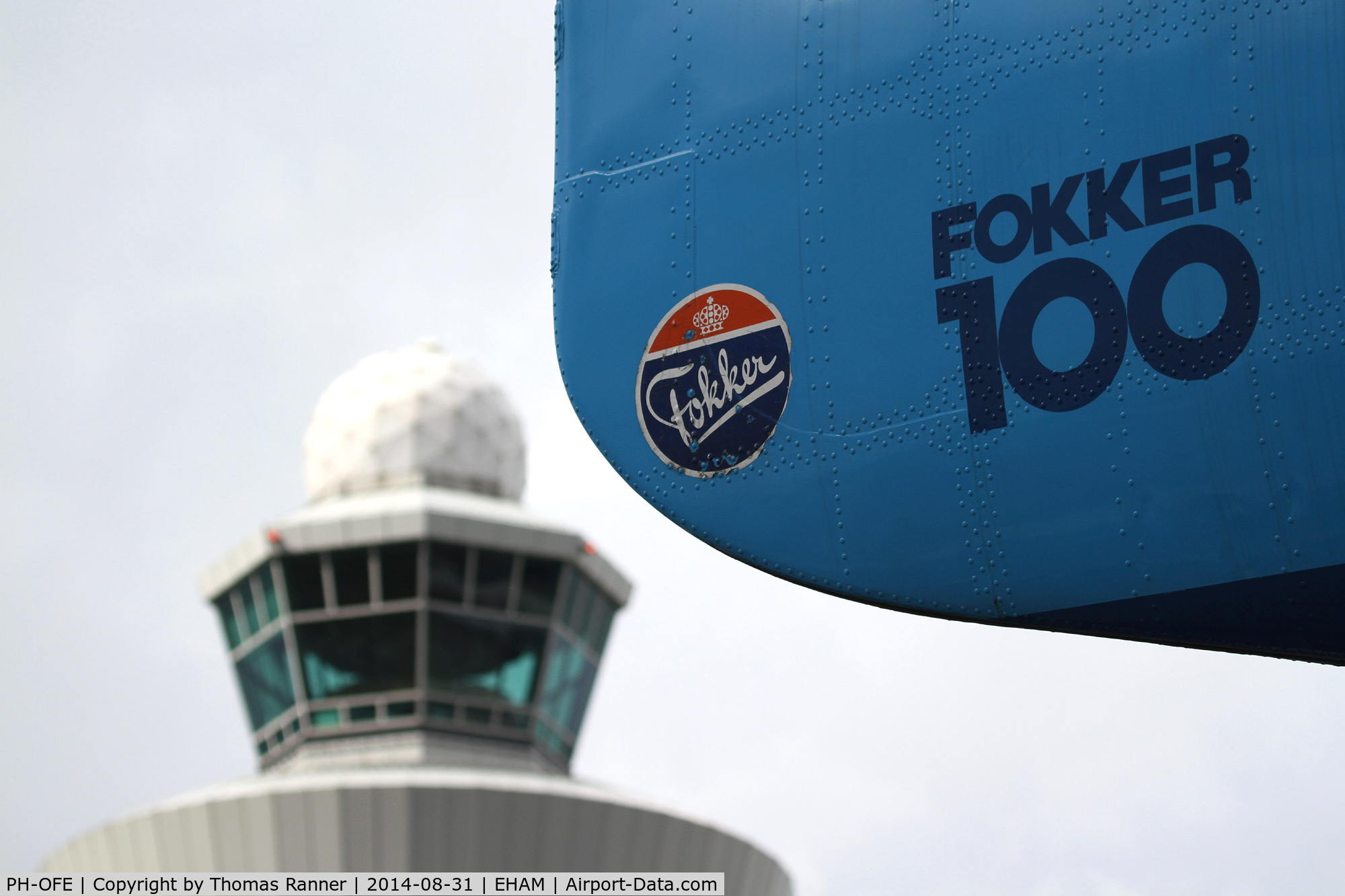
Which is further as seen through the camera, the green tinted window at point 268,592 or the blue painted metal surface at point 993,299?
the green tinted window at point 268,592

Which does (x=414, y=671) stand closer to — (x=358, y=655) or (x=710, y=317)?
(x=358, y=655)

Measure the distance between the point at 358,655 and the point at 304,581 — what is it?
9.26ft

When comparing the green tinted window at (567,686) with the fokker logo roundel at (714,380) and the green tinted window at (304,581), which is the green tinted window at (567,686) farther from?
the fokker logo roundel at (714,380)

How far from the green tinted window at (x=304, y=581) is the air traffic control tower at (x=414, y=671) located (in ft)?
0.20

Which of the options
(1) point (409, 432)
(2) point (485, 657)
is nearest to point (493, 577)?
(2) point (485, 657)

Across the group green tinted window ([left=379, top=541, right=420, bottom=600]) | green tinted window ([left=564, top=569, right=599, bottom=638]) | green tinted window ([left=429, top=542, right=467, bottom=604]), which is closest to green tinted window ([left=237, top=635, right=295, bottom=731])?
green tinted window ([left=379, top=541, right=420, bottom=600])

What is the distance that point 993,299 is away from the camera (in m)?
8.61

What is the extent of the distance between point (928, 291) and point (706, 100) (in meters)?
2.51

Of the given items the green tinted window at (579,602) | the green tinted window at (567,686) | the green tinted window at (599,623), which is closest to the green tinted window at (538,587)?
the green tinted window at (579,602)

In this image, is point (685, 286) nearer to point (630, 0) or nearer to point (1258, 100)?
point (630, 0)

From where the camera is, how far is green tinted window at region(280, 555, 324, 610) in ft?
138

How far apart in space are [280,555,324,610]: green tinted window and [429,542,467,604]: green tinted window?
344 centimetres

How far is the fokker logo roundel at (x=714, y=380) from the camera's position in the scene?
944 centimetres

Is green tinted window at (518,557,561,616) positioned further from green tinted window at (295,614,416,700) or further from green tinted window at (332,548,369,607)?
green tinted window at (332,548,369,607)
